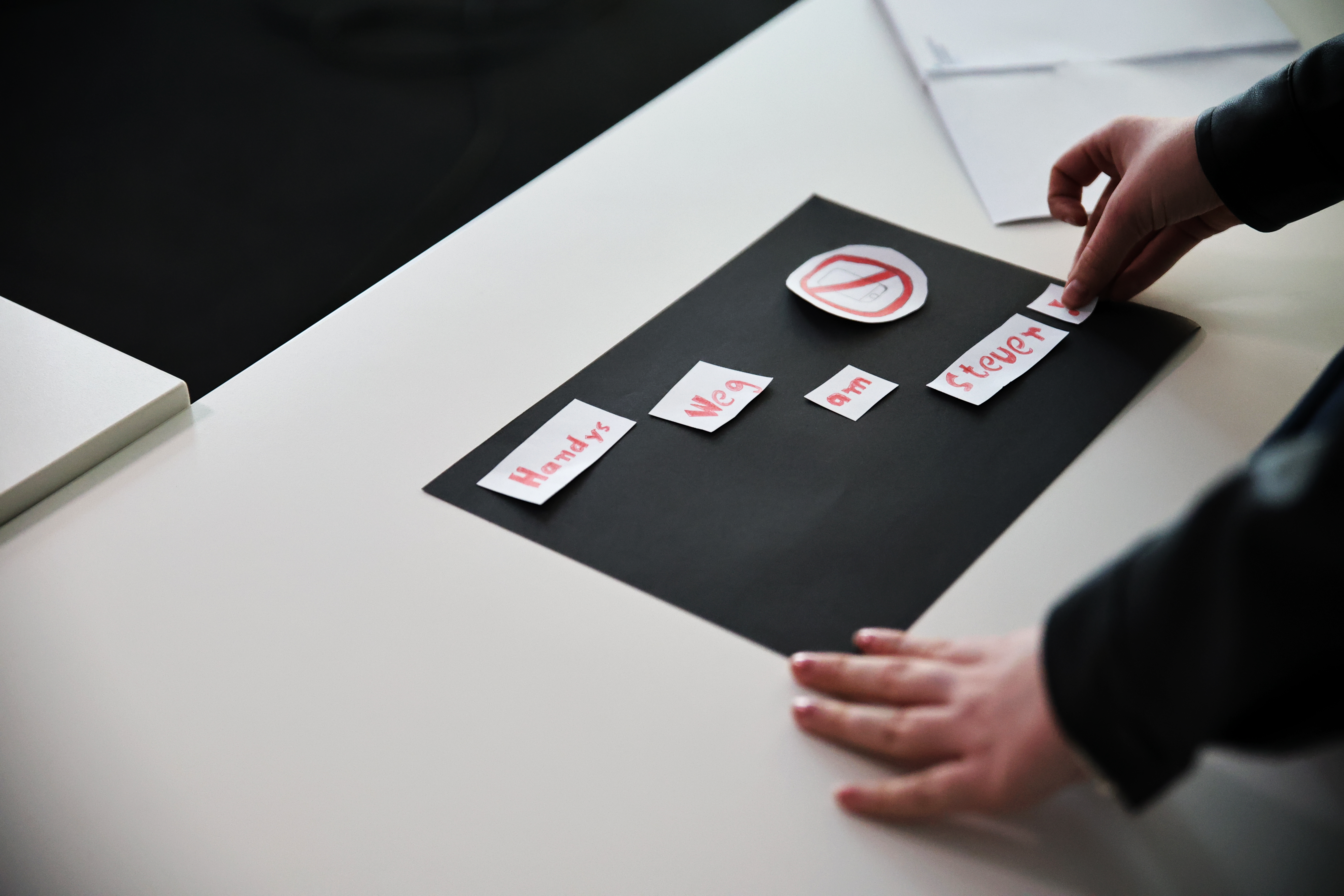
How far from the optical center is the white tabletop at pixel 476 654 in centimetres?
66

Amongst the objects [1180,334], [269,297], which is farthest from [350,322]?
[269,297]

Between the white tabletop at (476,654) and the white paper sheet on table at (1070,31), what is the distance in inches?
14.0

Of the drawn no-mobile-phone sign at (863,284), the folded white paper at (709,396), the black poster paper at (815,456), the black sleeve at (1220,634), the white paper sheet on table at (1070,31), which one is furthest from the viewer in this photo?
the white paper sheet on table at (1070,31)

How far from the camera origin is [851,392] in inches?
38.3

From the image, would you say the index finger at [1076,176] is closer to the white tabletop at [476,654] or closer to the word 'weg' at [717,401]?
the white tabletop at [476,654]

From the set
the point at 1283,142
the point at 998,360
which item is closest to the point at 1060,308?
the point at 998,360

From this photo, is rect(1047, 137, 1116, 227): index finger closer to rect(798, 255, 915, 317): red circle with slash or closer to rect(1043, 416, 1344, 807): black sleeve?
rect(798, 255, 915, 317): red circle with slash

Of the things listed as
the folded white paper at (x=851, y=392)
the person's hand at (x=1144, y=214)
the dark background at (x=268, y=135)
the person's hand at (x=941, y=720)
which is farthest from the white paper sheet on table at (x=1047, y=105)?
the dark background at (x=268, y=135)

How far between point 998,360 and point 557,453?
40cm

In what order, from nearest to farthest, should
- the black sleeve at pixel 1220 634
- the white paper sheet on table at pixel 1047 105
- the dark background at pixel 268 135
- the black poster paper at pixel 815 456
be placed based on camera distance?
the black sleeve at pixel 1220 634 < the black poster paper at pixel 815 456 < the white paper sheet on table at pixel 1047 105 < the dark background at pixel 268 135

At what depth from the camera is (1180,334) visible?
3.33 ft

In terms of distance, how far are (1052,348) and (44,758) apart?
856 millimetres

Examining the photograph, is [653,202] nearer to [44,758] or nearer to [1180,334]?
[1180,334]

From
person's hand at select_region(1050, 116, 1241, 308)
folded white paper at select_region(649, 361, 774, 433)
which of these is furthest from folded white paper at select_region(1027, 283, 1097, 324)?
folded white paper at select_region(649, 361, 774, 433)
